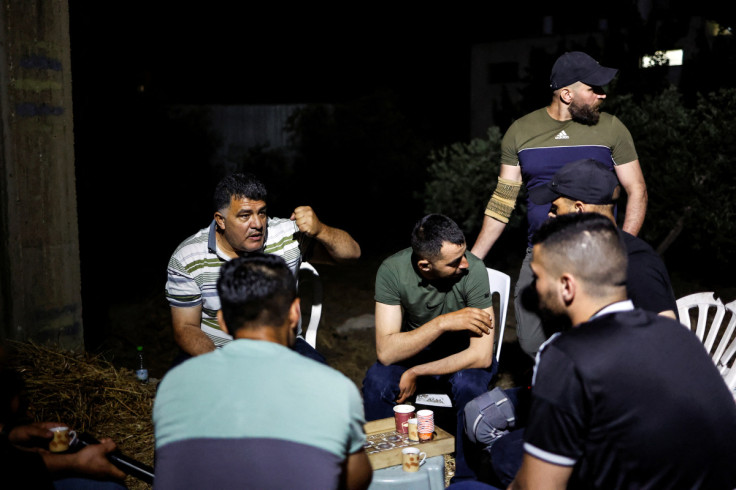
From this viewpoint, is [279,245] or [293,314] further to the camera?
[279,245]

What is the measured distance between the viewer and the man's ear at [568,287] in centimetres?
208

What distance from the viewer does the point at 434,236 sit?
3.47 metres

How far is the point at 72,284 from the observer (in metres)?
5.00

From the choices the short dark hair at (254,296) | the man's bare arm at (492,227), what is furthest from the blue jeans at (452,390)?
the short dark hair at (254,296)

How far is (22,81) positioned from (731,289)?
7386 millimetres

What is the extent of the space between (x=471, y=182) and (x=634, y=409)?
A: 681 cm

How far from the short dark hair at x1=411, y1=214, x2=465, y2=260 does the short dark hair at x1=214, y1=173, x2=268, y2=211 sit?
898 mm

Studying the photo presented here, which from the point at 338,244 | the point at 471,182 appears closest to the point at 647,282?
the point at 338,244

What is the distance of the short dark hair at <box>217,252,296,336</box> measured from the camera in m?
1.92

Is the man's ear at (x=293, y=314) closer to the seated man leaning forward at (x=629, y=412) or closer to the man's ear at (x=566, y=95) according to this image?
the seated man leaning forward at (x=629, y=412)

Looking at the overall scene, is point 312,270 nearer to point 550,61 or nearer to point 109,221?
point 550,61

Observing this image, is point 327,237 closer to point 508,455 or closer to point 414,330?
point 414,330

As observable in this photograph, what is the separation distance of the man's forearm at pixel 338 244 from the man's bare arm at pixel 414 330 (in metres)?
0.42

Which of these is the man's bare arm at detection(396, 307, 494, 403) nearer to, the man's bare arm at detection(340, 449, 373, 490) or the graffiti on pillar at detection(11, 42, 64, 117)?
the man's bare arm at detection(340, 449, 373, 490)
